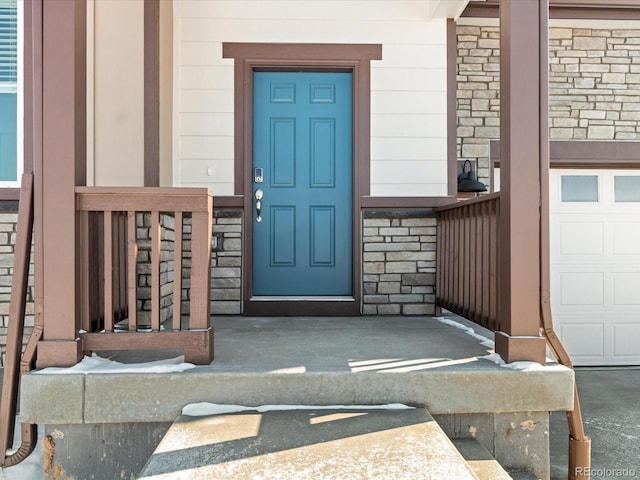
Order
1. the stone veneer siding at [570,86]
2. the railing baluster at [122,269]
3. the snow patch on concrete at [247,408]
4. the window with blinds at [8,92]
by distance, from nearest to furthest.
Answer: the snow patch on concrete at [247,408] → the railing baluster at [122,269] → the window with blinds at [8,92] → the stone veneer siding at [570,86]

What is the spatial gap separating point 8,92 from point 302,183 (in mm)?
2129

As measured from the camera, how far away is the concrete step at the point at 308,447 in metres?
1.52

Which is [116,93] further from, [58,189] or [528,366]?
[528,366]

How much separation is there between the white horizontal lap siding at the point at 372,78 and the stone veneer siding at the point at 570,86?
26.3 inches

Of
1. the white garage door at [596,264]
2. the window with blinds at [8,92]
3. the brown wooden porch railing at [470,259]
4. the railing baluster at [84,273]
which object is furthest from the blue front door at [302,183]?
the white garage door at [596,264]

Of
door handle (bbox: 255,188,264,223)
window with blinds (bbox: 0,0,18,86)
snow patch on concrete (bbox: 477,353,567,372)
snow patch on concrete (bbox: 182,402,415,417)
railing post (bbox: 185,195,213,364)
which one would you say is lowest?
snow patch on concrete (bbox: 182,402,415,417)

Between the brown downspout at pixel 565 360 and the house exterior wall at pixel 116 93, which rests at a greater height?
the house exterior wall at pixel 116 93

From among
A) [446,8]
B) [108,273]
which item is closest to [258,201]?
[108,273]

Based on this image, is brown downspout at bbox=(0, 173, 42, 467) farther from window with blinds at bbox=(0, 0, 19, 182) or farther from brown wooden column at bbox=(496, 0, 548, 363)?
brown wooden column at bbox=(496, 0, 548, 363)

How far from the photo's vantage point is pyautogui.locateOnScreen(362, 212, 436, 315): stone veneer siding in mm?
4062

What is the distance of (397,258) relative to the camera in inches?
160

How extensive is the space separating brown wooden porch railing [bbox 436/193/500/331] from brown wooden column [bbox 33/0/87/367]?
6.63 feet

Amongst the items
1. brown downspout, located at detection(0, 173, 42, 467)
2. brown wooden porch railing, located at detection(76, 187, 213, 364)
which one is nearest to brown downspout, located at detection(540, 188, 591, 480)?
brown wooden porch railing, located at detection(76, 187, 213, 364)

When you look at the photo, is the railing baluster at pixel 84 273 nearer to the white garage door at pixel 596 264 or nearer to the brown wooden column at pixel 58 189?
the brown wooden column at pixel 58 189
